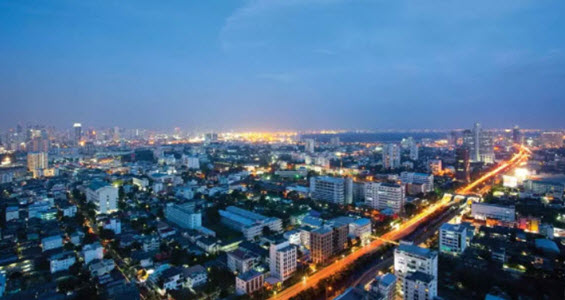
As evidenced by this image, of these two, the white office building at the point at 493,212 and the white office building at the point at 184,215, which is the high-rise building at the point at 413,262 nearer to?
the white office building at the point at 493,212

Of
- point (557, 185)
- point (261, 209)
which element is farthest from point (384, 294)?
point (557, 185)

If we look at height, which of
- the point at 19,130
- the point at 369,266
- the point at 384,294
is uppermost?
the point at 19,130

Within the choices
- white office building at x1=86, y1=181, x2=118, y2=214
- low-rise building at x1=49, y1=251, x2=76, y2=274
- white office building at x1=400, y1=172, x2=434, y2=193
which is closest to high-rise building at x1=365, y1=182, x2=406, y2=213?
white office building at x1=400, y1=172, x2=434, y2=193

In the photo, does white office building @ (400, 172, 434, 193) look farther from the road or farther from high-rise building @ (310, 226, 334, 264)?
high-rise building @ (310, 226, 334, 264)

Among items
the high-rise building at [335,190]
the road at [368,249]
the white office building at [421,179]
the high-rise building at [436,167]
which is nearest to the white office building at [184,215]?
the road at [368,249]

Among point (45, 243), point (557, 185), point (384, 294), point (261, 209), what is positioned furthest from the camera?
point (557, 185)

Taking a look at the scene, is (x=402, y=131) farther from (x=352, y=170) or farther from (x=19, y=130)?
(x=19, y=130)
